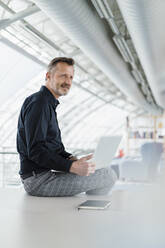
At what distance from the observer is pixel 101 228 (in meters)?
1.71

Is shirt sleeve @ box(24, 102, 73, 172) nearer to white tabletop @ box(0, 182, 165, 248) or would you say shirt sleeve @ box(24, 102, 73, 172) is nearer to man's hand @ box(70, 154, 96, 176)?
man's hand @ box(70, 154, 96, 176)

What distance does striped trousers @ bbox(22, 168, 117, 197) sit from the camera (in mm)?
2480

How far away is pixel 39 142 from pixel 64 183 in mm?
412

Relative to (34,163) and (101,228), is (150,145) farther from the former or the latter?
(101,228)

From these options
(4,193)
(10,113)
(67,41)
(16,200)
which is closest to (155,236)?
(16,200)

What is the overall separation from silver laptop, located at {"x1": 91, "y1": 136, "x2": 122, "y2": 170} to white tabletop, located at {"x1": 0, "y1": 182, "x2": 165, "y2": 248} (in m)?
0.31

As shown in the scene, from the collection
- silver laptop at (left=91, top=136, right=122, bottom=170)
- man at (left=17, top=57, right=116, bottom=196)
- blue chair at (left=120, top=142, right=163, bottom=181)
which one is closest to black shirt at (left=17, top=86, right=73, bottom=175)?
man at (left=17, top=57, right=116, bottom=196)

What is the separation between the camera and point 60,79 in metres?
2.69

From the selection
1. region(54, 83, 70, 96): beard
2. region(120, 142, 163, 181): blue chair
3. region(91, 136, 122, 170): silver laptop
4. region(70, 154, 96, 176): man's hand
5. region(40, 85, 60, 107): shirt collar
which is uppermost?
region(54, 83, 70, 96): beard

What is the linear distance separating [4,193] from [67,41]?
6.08 metres

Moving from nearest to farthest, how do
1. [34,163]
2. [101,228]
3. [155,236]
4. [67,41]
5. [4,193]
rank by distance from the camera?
[155,236] → [101,228] → [34,163] → [4,193] → [67,41]

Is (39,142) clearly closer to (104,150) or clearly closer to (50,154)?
(50,154)

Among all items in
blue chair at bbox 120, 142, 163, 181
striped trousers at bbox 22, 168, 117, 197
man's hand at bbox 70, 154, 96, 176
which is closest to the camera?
man's hand at bbox 70, 154, 96, 176

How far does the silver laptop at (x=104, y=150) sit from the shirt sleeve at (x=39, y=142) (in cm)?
22
